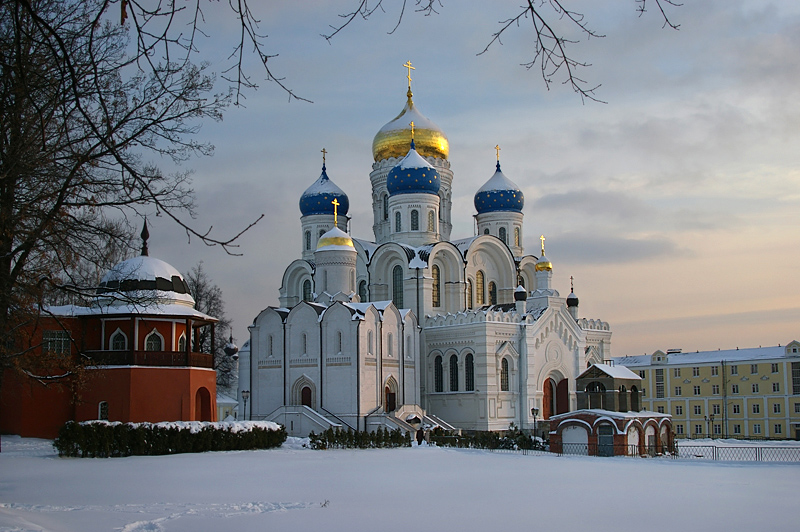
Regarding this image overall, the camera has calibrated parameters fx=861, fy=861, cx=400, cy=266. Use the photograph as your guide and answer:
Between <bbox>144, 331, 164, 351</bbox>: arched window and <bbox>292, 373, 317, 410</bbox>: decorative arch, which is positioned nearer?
<bbox>144, 331, 164, 351</bbox>: arched window

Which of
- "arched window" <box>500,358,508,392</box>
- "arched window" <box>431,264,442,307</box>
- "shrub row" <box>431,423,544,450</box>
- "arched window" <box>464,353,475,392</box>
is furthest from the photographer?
"arched window" <box>431,264,442,307</box>

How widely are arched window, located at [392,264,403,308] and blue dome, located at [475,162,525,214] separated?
691cm

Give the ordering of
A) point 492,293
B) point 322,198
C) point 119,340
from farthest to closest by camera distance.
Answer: point 322,198 → point 492,293 → point 119,340

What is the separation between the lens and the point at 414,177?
37.9 meters

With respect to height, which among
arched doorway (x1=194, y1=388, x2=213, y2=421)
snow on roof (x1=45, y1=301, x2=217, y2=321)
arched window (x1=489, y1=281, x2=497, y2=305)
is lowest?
arched doorway (x1=194, y1=388, x2=213, y2=421)

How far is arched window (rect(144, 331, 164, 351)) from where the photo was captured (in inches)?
1005

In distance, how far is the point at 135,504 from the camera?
35.6 ft

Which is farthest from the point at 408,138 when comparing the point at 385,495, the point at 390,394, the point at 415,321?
the point at 385,495

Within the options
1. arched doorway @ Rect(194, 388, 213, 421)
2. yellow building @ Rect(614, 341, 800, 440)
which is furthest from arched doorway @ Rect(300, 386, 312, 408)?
yellow building @ Rect(614, 341, 800, 440)

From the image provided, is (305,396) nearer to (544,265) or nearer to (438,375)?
(438,375)

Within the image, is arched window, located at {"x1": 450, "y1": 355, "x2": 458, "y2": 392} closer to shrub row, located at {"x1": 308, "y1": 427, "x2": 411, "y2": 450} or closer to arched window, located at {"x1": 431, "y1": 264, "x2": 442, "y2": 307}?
arched window, located at {"x1": 431, "y1": 264, "x2": 442, "y2": 307}

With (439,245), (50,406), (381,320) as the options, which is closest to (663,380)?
(439,245)

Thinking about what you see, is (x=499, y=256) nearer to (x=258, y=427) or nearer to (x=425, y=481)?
(x=258, y=427)

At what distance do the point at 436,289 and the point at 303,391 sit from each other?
308 inches
